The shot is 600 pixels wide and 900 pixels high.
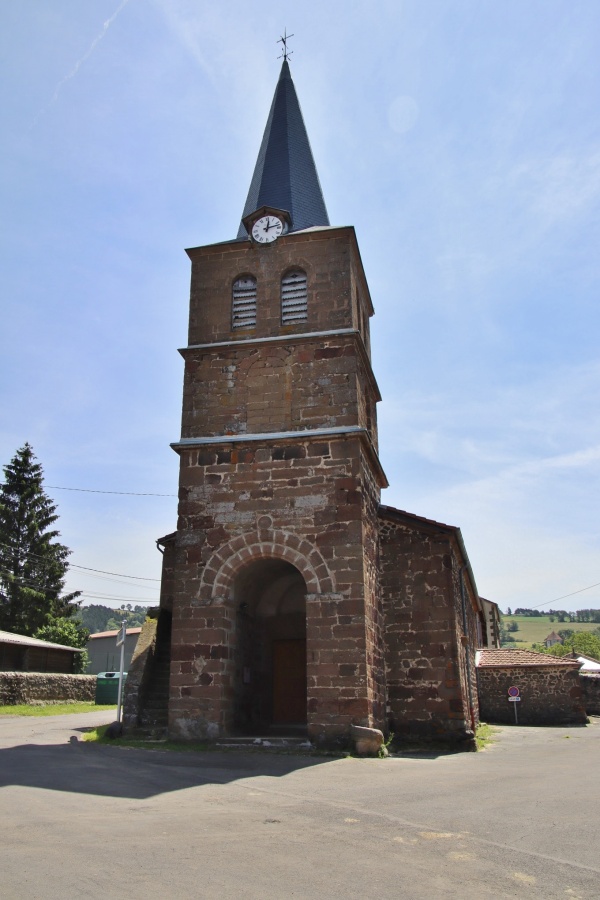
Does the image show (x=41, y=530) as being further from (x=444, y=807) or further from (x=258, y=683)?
(x=444, y=807)

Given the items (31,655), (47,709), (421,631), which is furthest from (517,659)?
(31,655)

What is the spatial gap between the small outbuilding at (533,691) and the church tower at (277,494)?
1326 cm

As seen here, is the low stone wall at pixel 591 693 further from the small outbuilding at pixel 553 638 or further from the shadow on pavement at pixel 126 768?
the small outbuilding at pixel 553 638

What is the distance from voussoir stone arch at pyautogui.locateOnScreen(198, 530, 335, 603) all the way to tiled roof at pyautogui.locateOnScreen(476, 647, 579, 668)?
16.6 metres

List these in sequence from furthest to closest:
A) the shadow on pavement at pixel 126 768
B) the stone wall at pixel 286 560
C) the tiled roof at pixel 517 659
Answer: the tiled roof at pixel 517 659 → the stone wall at pixel 286 560 → the shadow on pavement at pixel 126 768

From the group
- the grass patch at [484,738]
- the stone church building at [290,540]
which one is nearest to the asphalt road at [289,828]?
the stone church building at [290,540]

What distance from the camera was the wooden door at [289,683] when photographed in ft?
52.4

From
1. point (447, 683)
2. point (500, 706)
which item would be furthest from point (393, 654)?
point (500, 706)

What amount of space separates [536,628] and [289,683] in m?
154

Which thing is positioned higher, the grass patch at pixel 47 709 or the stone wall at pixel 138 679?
the stone wall at pixel 138 679

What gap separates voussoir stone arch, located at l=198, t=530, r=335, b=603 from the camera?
533 inches

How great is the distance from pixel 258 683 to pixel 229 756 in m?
4.23

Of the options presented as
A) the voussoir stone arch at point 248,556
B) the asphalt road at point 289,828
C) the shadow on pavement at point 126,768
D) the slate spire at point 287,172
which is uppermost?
the slate spire at point 287,172

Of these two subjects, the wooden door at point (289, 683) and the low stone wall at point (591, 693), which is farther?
the low stone wall at point (591, 693)
